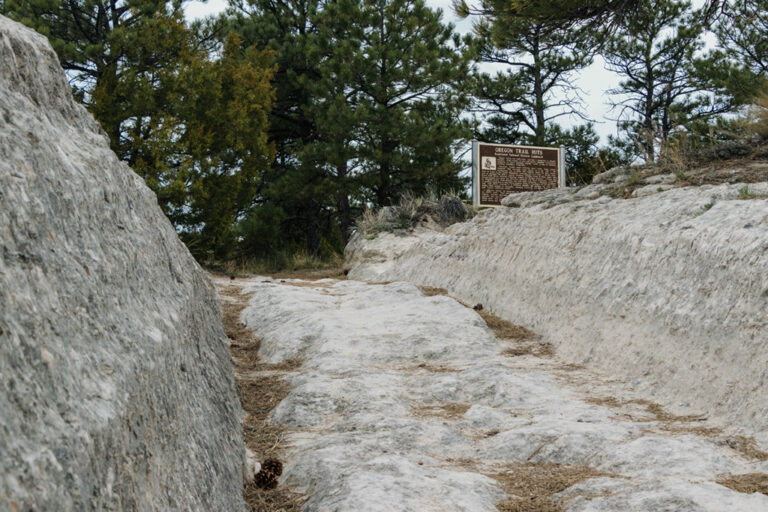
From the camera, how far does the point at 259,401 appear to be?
14.6 ft

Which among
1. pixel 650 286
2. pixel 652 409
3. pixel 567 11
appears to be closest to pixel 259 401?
pixel 652 409

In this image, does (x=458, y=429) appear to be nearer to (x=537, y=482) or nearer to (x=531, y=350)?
(x=537, y=482)

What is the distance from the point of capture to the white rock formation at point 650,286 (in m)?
4.34

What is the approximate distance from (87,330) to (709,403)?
3.74 meters

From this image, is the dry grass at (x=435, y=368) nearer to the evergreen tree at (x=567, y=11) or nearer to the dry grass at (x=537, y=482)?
the dry grass at (x=537, y=482)

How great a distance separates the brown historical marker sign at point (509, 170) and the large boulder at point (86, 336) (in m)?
11.6

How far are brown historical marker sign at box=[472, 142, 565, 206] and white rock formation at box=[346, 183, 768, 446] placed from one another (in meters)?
5.42

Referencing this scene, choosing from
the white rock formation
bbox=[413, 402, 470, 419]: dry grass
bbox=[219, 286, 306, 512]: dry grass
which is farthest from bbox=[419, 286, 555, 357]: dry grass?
bbox=[219, 286, 306, 512]: dry grass

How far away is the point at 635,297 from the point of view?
554cm

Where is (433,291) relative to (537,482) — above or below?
above

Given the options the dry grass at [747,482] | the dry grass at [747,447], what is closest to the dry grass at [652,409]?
the dry grass at [747,447]

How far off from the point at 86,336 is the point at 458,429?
2535 millimetres

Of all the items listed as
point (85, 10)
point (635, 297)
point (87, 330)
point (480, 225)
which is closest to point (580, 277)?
point (635, 297)

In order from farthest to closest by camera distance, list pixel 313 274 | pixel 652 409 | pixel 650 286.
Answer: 1. pixel 313 274
2. pixel 650 286
3. pixel 652 409
